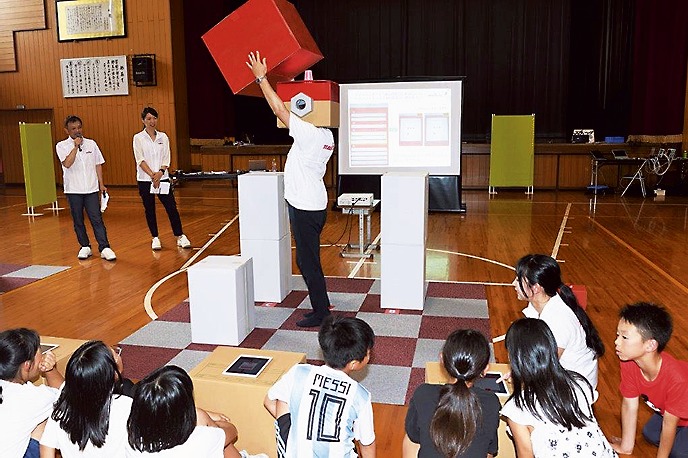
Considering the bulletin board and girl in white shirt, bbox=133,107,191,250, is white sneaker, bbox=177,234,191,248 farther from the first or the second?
the bulletin board

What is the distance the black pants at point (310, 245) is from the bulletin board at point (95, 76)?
9.51 meters

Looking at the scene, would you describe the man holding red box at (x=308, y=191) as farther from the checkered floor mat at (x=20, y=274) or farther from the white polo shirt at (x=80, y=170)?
the white polo shirt at (x=80, y=170)

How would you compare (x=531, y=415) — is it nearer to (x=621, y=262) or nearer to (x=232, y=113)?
(x=621, y=262)

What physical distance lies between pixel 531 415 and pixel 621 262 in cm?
437

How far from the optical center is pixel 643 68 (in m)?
10.7

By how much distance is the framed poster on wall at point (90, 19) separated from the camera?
38.8 ft

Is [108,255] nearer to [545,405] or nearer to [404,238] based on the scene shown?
[404,238]

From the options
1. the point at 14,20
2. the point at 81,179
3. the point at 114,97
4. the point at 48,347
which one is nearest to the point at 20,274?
the point at 81,179

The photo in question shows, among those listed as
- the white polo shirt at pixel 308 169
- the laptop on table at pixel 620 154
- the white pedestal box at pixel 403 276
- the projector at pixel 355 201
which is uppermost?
the white polo shirt at pixel 308 169

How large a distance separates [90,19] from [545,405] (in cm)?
1249

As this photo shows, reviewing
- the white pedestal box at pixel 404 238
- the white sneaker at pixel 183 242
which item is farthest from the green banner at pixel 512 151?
the white pedestal box at pixel 404 238

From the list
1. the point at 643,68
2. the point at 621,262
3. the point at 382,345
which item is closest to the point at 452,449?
the point at 382,345

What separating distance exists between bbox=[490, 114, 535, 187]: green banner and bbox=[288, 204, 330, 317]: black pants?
7537 mm

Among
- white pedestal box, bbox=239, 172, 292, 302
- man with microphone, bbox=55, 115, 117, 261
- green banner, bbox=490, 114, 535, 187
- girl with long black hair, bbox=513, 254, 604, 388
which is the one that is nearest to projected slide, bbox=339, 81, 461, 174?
green banner, bbox=490, 114, 535, 187
